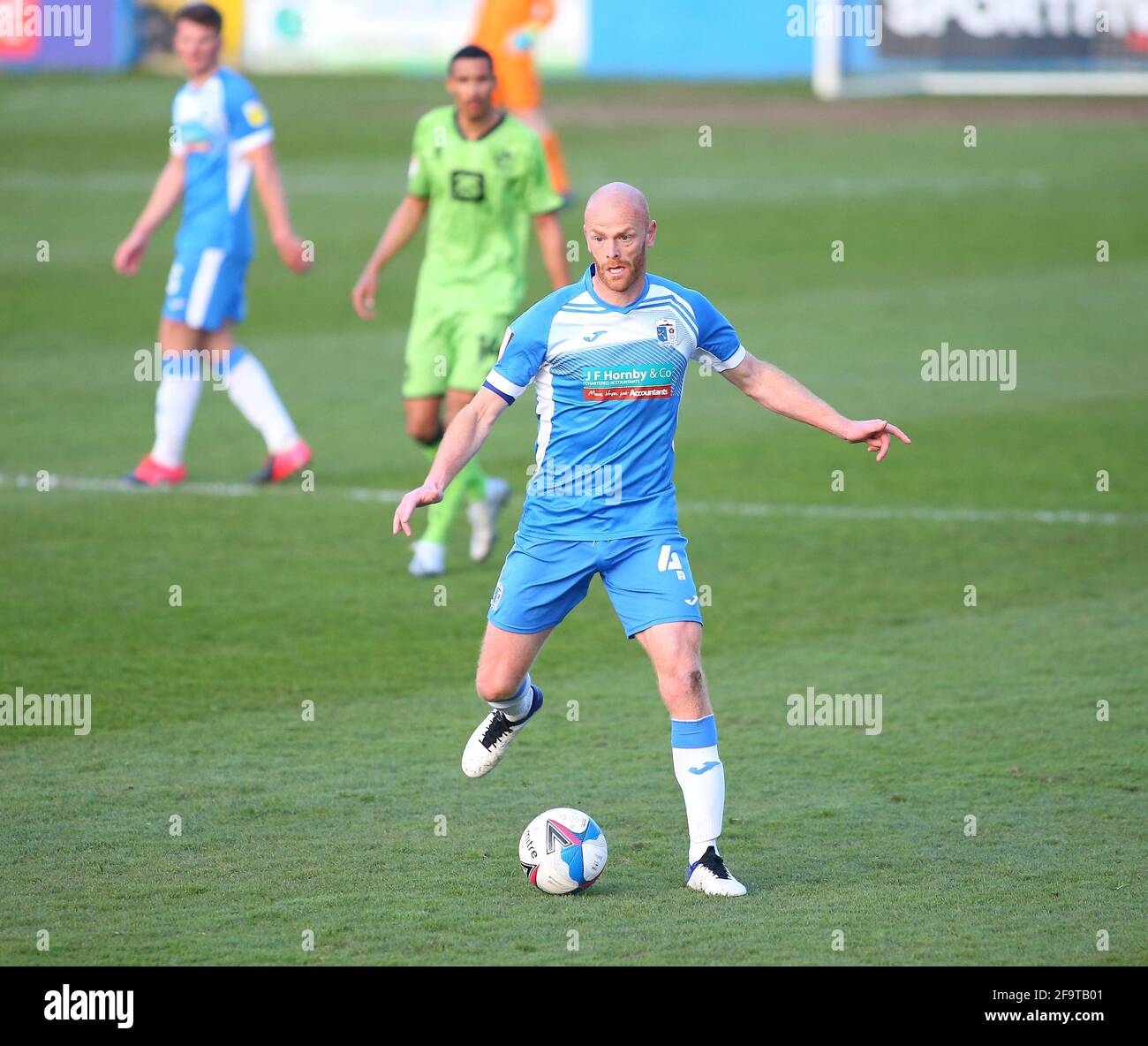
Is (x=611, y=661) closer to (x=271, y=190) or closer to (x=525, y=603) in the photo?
(x=525, y=603)

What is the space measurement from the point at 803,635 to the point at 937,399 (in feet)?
18.2

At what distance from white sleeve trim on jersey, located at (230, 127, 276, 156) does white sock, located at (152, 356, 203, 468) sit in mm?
1173

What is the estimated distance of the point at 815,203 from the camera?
21688 mm

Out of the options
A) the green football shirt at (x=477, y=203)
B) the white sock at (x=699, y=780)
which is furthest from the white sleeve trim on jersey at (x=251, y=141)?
the white sock at (x=699, y=780)

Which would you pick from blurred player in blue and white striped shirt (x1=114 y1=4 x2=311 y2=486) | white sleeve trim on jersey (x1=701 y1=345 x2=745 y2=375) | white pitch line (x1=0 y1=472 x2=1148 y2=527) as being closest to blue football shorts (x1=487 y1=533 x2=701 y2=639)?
white sleeve trim on jersey (x1=701 y1=345 x2=745 y2=375)

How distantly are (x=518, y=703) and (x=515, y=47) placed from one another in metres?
15.6

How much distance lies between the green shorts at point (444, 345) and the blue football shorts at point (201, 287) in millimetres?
1784

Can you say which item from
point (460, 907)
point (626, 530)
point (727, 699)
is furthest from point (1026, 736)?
point (460, 907)

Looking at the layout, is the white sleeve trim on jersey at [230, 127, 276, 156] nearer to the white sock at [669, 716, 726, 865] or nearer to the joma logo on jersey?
the joma logo on jersey

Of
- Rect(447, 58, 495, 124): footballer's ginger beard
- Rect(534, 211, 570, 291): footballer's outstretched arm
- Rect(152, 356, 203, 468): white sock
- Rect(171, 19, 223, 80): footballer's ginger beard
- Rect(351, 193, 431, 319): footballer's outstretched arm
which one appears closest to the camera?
Rect(447, 58, 495, 124): footballer's ginger beard

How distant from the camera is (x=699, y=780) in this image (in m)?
5.57

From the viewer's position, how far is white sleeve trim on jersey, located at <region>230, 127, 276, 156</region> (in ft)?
34.8

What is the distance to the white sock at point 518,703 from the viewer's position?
600 centimetres

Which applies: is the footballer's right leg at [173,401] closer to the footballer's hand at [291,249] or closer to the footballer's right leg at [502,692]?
the footballer's hand at [291,249]
